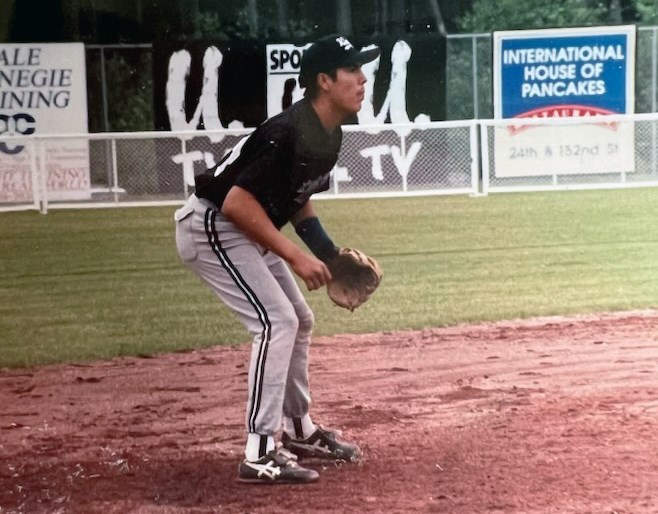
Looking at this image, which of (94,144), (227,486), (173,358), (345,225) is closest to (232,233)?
(227,486)

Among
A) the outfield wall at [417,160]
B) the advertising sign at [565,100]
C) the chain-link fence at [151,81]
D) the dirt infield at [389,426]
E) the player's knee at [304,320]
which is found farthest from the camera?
the chain-link fence at [151,81]

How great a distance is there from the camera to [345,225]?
14.1 meters

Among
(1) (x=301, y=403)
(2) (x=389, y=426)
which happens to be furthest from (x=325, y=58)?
(2) (x=389, y=426)

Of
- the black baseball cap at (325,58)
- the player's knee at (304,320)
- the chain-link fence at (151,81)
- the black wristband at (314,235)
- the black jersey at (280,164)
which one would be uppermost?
the chain-link fence at (151,81)

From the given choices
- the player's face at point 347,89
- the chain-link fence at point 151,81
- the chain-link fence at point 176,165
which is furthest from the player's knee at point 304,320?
the chain-link fence at point 151,81

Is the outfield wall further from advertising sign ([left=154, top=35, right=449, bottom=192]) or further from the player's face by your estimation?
the player's face

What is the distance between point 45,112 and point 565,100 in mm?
6830

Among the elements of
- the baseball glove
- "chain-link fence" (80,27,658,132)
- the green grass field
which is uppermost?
"chain-link fence" (80,27,658,132)

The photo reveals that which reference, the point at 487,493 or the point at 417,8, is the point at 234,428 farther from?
the point at 417,8

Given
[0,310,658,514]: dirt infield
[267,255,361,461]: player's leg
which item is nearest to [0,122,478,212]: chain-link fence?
[0,310,658,514]: dirt infield

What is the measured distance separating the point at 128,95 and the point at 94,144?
2708 millimetres

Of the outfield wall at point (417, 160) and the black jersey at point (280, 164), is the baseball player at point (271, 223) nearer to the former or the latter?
the black jersey at point (280, 164)

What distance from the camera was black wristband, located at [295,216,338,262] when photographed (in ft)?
15.1

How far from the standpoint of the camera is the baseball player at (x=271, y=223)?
162 inches
